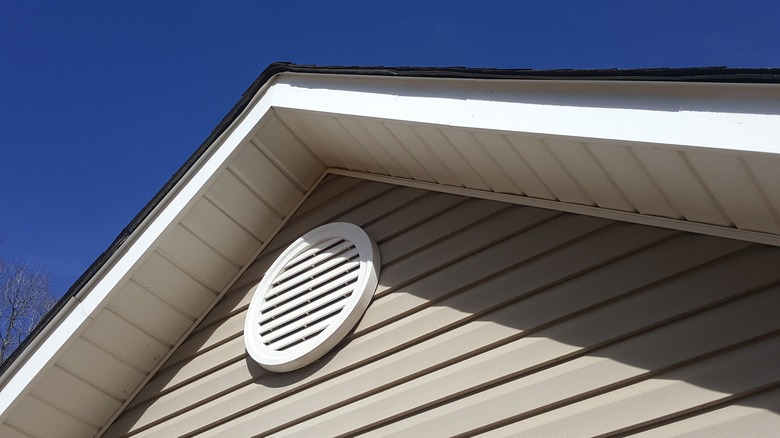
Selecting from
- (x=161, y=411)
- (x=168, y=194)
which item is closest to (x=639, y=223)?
(x=168, y=194)

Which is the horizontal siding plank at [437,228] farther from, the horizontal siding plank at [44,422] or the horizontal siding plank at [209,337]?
the horizontal siding plank at [44,422]

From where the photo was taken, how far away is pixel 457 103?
3.22m

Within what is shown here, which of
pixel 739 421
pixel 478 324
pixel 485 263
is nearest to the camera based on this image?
pixel 739 421

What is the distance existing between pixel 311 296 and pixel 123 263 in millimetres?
1025

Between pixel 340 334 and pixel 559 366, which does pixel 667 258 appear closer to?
pixel 559 366

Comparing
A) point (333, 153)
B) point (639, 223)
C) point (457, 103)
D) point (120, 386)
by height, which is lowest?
point (120, 386)

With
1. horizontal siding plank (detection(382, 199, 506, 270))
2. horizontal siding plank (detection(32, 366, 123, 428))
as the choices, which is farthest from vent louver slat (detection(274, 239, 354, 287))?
horizontal siding plank (detection(32, 366, 123, 428))

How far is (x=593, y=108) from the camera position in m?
2.71

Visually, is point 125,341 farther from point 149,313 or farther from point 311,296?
point 311,296

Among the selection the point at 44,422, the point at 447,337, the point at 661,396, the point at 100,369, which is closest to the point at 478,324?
the point at 447,337

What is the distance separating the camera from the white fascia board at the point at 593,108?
7.60 ft

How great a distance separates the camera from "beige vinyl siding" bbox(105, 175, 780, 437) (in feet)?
8.98

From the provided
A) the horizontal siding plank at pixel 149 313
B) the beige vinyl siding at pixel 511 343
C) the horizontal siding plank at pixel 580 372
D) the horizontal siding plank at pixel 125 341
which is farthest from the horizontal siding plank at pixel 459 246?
the horizontal siding plank at pixel 125 341

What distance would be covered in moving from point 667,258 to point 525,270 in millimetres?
622
